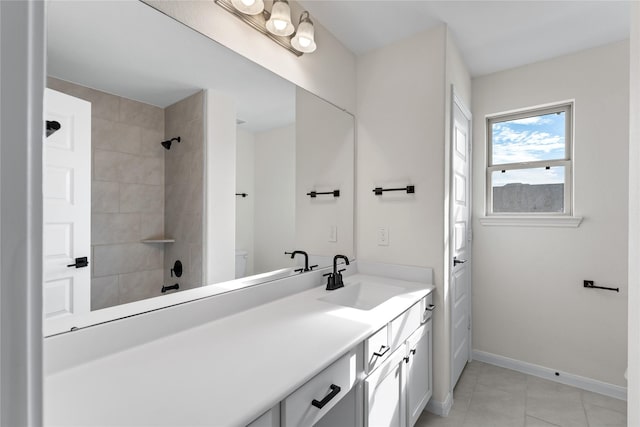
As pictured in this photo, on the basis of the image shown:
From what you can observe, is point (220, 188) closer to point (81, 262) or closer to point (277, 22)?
point (81, 262)

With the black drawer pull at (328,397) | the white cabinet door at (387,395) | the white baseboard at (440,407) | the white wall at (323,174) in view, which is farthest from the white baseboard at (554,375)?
the black drawer pull at (328,397)

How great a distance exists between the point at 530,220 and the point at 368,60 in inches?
71.3

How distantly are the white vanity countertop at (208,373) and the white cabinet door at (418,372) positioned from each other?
1.61 feet

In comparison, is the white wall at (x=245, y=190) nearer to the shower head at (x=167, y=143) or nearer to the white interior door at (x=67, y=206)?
the shower head at (x=167, y=143)

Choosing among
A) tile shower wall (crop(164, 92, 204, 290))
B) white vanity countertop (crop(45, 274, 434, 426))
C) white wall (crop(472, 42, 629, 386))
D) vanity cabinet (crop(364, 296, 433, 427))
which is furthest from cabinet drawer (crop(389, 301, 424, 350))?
white wall (crop(472, 42, 629, 386))

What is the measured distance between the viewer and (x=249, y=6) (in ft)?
4.29

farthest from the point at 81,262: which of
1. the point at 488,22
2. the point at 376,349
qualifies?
the point at 488,22

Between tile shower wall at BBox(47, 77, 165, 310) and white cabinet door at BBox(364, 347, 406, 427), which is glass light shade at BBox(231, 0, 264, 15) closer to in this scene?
tile shower wall at BBox(47, 77, 165, 310)

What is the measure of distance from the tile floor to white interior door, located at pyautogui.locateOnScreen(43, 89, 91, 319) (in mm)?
1978

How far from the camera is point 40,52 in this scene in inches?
11.3

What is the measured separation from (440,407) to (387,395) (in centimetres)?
84

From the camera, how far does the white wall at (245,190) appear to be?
4.49 ft

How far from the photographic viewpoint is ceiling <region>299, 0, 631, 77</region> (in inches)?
67.3

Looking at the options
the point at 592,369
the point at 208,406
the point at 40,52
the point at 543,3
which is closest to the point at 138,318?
the point at 208,406
